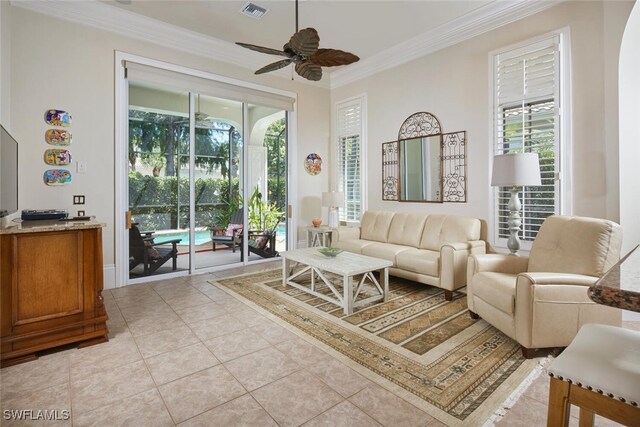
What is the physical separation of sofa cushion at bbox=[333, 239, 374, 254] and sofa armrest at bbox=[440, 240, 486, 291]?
3.84 feet

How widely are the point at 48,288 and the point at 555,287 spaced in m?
3.52

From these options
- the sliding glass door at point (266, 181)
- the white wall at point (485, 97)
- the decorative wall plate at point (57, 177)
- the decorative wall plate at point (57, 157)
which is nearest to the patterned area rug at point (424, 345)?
the white wall at point (485, 97)

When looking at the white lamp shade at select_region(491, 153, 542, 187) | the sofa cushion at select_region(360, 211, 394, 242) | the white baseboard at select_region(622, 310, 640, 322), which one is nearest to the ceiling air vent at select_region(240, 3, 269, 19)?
the sofa cushion at select_region(360, 211, 394, 242)

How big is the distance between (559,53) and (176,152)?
4.52m

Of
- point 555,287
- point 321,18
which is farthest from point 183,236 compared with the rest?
point 555,287

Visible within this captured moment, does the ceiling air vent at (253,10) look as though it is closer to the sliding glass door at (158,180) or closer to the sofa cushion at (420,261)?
the sliding glass door at (158,180)

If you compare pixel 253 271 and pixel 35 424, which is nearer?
pixel 35 424

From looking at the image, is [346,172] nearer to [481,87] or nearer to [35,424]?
[481,87]

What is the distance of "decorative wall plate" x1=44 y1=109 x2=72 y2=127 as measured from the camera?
3512mm

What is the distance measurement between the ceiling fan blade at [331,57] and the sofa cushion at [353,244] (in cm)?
230

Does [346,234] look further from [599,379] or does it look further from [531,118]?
[599,379]

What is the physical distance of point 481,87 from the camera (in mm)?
3898

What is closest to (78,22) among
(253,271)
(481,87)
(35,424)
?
(253,271)

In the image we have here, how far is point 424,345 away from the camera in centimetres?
246
